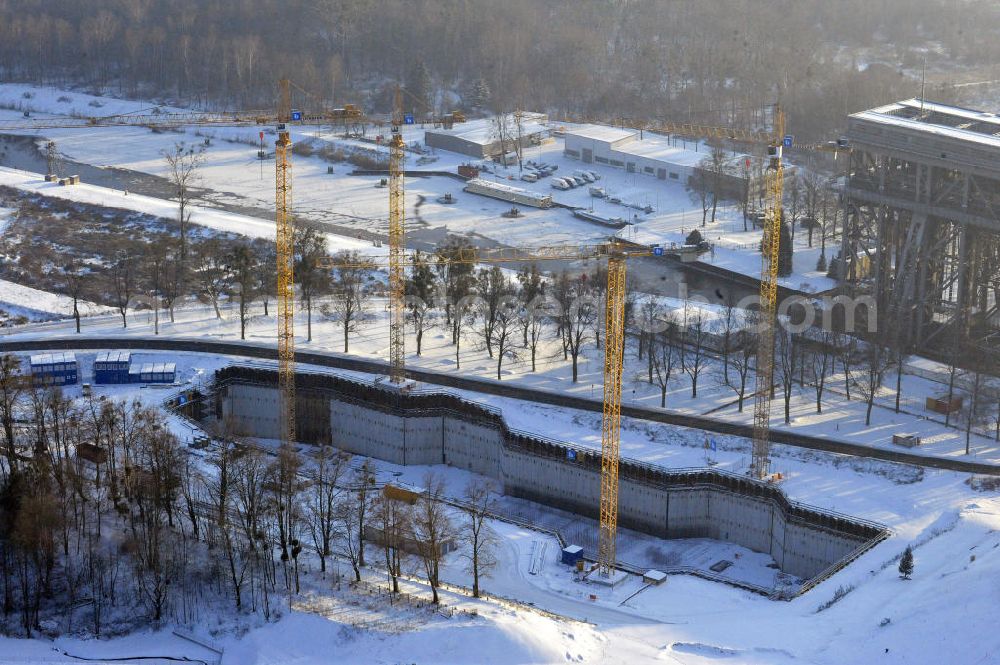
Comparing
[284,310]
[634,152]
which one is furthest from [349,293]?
[634,152]

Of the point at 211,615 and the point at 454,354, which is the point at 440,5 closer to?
the point at 454,354

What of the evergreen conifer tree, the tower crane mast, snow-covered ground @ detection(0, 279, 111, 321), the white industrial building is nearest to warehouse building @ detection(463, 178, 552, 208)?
the white industrial building

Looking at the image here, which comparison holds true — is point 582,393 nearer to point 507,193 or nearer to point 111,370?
point 111,370

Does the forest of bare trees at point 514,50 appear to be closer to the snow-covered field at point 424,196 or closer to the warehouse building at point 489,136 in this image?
the warehouse building at point 489,136

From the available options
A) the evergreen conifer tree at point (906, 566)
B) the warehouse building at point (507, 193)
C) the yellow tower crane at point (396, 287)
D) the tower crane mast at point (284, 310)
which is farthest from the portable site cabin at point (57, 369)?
the warehouse building at point (507, 193)

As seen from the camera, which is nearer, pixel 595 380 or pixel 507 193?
pixel 595 380

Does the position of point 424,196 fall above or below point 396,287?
below

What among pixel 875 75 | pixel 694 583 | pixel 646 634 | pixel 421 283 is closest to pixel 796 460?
pixel 694 583
